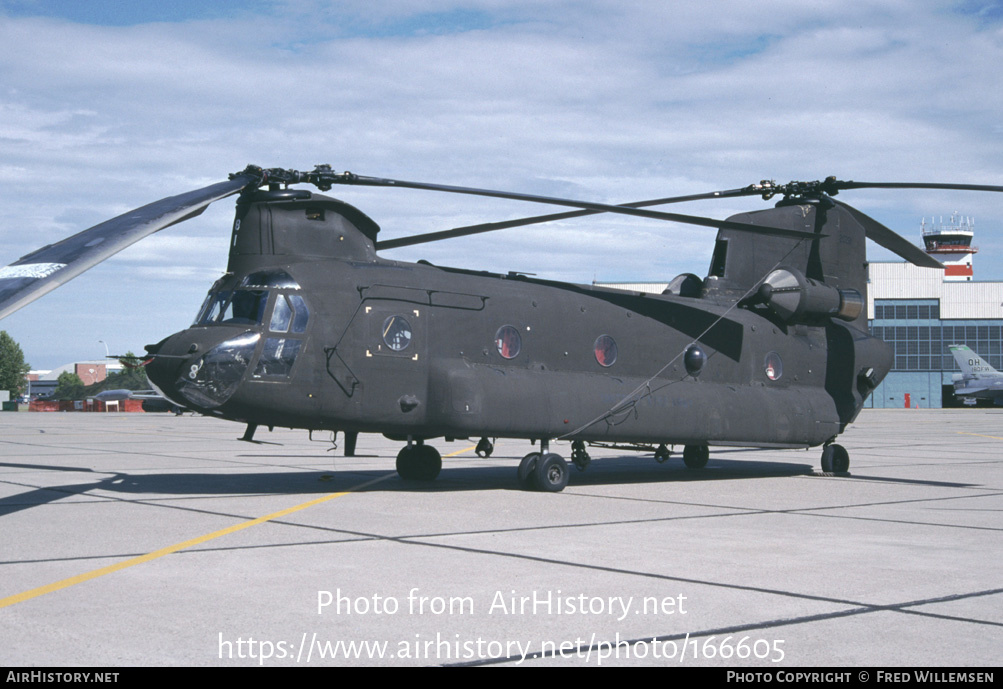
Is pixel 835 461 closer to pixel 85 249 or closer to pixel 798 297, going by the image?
pixel 798 297

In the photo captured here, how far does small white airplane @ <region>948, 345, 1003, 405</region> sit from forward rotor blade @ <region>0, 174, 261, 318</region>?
78.1 metres

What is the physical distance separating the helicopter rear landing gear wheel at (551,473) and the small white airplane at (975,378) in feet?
240

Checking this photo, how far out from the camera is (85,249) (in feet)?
30.8

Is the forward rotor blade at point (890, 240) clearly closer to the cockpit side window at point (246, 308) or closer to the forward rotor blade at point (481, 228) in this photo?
the forward rotor blade at point (481, 228)

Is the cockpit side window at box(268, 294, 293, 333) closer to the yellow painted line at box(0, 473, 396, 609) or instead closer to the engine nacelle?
the yellow painted line at box(0, 473, 396, 609)

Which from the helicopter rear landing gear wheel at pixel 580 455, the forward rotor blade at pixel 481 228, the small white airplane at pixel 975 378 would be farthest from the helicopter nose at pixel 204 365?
the small white airplane at pixel 975 378

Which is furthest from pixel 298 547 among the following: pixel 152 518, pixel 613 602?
pixel 613 602

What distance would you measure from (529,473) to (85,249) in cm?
765

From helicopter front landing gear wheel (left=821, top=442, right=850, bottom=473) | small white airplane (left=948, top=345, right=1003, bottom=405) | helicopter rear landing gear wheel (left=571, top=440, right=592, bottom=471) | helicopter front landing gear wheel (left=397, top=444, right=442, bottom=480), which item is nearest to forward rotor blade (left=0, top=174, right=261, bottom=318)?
helicopter front landing gear wheel (left=397, top=444, right=442, bottom=480)

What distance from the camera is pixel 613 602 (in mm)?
7105

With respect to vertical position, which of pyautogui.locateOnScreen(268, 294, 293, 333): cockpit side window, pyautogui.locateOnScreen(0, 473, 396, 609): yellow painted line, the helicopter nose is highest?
pyautogui.locateOnScreen(268, 294, 293, 333): cockpit side window

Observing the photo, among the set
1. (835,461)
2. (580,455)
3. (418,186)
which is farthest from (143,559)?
(835,461)

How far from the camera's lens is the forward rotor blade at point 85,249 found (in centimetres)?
820

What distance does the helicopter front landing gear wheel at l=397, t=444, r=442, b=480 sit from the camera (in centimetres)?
1606
